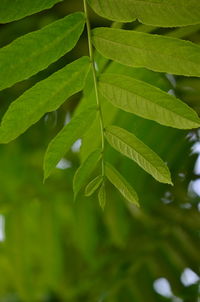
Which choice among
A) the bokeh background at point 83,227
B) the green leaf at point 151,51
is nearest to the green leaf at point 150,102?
the green leaf at point 151,51

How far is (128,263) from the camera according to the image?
149 cm

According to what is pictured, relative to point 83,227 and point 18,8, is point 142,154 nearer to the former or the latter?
point 18,8

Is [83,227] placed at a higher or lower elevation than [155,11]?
lower

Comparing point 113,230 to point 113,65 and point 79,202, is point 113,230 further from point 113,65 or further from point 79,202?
point 113,65

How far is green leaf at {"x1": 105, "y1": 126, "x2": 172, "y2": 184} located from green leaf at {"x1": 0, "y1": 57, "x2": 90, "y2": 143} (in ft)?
0.25

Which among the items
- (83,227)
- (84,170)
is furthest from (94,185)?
(83,227)

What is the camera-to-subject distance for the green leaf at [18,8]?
0.68 meters

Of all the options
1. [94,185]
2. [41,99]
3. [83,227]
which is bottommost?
[83,227]

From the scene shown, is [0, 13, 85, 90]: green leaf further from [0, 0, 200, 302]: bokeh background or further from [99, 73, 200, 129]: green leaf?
[0, 0, 200, 302]: bokeh background

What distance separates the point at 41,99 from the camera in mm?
699

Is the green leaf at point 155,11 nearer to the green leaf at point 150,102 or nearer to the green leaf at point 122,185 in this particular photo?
the green leaf at point 150,102

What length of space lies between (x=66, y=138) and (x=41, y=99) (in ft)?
0.17

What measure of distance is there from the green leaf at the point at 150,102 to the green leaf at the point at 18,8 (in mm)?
110

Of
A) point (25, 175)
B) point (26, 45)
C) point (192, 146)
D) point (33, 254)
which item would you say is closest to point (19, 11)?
point (26, 45)
